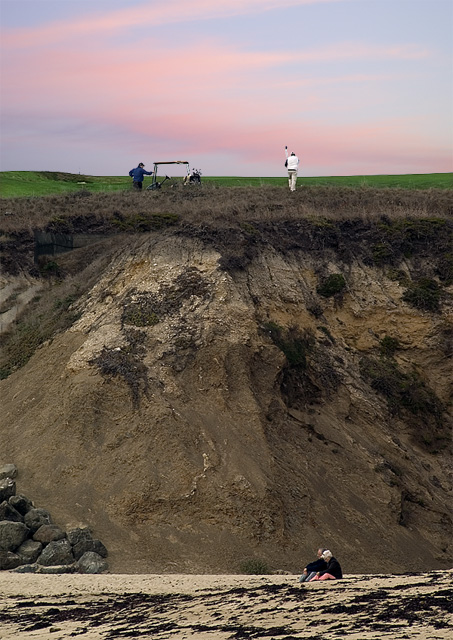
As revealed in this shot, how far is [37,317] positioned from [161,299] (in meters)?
5.08

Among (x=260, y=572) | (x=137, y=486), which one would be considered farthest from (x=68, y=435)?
(x=260, y=572)

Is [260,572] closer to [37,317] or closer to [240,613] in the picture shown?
[240,613]

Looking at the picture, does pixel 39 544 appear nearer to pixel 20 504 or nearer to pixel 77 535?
pixel 77 535

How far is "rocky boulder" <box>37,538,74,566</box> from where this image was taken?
2086 cm

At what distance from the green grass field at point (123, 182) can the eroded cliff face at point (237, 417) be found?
41.0 ft

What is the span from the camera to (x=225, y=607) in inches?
635

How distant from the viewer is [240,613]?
15570 mm

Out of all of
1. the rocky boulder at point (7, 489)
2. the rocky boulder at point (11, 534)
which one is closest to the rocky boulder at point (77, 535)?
the rocky boulder at point (11, 534)

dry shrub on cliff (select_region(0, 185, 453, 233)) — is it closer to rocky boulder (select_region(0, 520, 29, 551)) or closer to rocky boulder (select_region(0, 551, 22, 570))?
rocky boulder (select_region(0, 520, 29, 551))

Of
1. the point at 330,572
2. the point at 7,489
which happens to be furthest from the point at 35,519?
the point at 330,572

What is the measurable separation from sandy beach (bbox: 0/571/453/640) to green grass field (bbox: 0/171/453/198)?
24497mm

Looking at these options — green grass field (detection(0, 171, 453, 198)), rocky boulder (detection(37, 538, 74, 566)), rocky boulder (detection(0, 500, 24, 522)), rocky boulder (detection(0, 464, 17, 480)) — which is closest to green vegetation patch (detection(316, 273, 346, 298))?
green grass field (detection(0, 171, 453, 198))

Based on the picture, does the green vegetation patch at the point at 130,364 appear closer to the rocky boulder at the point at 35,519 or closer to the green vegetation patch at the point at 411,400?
the rocky boulder at the point at 35,519

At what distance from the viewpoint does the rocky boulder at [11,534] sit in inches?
836
